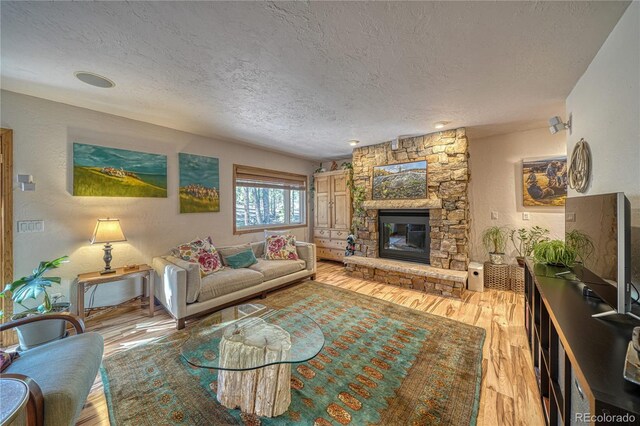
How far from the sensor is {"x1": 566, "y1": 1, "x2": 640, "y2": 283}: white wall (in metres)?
1.31

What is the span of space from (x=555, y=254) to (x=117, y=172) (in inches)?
189

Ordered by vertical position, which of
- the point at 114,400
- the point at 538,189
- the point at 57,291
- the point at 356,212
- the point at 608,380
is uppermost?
the point at 538,189

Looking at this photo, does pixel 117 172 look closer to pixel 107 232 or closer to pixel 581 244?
pixel 107 232

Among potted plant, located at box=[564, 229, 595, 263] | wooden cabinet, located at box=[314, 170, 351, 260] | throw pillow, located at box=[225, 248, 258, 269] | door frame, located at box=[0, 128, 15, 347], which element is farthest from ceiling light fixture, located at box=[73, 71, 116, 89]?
potted plant, located at box=[564, 229, 595, 263]

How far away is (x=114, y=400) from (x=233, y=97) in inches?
105

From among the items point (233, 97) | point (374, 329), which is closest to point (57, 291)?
point (233, 97)

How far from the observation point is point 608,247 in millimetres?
1271

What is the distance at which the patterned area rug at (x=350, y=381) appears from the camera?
57.8 inches

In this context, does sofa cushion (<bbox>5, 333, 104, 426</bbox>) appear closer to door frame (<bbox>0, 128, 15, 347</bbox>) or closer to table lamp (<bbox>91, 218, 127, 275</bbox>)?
table lamp (<bbox>91, 218, 127, 275</bbox>)

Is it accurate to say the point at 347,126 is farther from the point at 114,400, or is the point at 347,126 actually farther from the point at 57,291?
the point at 57,291

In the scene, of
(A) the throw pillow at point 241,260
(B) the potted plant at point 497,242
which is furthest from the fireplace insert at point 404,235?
(A) the throw pillow at point 241,260

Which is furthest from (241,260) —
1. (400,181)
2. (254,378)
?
(400,181)

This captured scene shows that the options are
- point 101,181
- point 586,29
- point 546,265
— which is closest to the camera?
point 586,29

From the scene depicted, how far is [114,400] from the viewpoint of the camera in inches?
63.1
